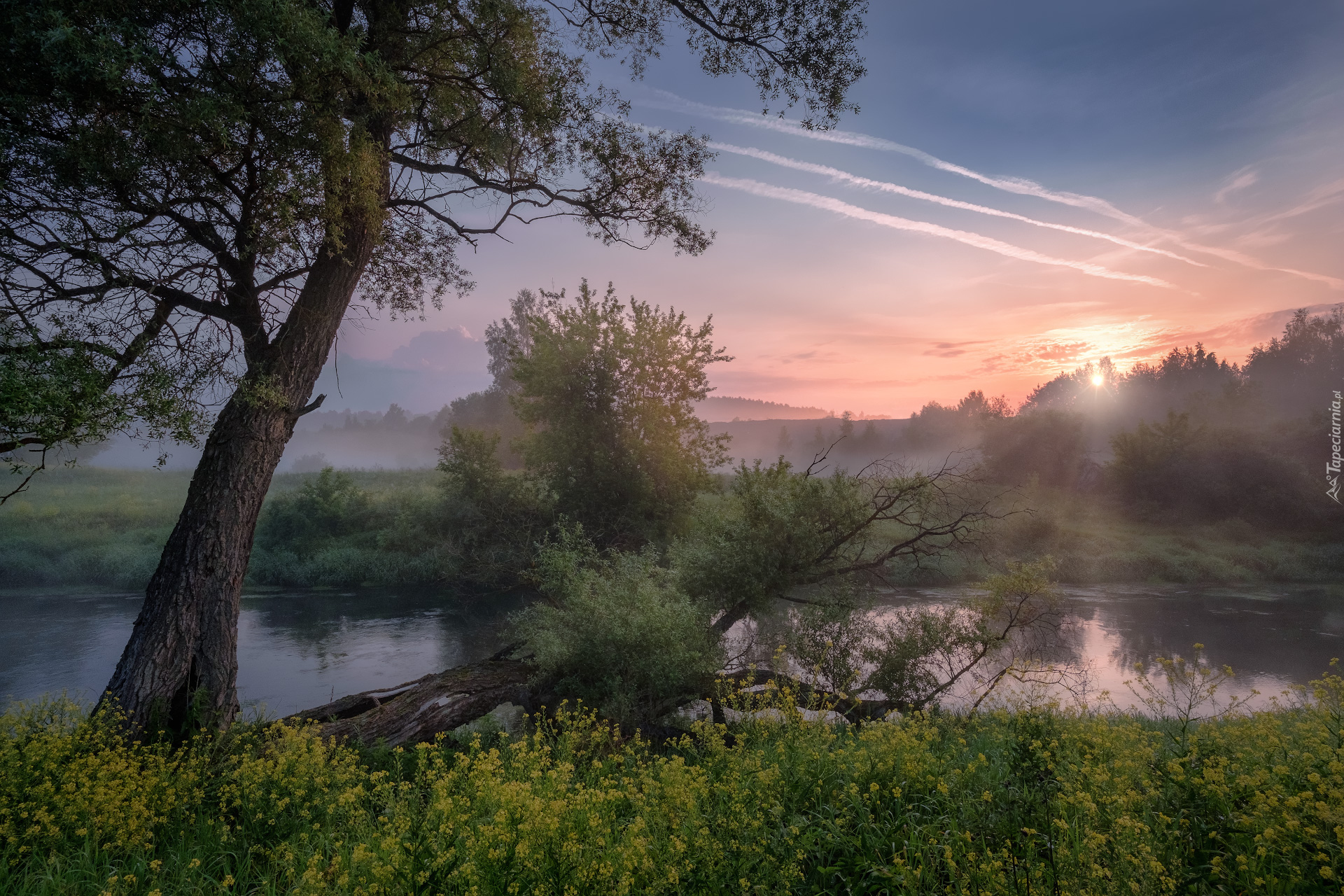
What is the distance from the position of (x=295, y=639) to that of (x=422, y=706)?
9075mm

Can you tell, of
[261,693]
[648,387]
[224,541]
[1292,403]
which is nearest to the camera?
→ [224,541]

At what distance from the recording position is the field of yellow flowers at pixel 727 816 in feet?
8.78

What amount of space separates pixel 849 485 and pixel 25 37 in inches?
445

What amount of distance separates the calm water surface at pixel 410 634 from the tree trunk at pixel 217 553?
4.24m

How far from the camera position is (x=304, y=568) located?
20.2 meters

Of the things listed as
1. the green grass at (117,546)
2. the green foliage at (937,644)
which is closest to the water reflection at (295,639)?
the green grass at (117,546)

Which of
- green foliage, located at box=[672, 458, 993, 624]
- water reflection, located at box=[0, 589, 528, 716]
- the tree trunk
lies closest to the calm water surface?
water reflection, located at box=[0, 589, 528, 716]

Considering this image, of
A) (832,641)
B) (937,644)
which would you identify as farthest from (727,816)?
(937,644)

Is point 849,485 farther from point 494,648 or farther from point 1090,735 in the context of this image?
point 494,648

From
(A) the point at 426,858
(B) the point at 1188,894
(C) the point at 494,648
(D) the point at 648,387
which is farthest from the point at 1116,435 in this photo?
(A) the point at 426,858

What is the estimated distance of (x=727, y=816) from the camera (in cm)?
329

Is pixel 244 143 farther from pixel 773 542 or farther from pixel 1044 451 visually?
pixel 1044 451

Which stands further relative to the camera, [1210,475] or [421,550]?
[1210,475]

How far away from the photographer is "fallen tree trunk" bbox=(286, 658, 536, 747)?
669cm
